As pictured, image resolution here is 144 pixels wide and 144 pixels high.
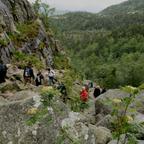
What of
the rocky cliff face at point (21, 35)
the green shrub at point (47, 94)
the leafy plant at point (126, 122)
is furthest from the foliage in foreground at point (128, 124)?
the rocky cliff face at point (21, 35)

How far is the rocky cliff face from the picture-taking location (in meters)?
49.8

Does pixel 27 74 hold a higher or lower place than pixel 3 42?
higher

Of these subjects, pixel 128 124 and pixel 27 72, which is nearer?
pixel 128 124

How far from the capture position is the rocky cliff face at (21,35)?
4977cm

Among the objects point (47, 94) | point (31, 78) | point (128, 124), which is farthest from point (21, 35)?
point (128, 124)

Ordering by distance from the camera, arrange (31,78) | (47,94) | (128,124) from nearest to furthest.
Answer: (47,94)
(128,124)
(31,78)

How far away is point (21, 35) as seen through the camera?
185 ft

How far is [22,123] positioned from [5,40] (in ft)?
126

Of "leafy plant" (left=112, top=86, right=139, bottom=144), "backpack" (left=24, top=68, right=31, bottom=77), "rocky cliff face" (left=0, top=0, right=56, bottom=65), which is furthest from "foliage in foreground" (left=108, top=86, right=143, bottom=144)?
"rocky cliff face" (left=0, top=0, right=56, bottom=65)

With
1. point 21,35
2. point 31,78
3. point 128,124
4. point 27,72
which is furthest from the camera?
point 21,35

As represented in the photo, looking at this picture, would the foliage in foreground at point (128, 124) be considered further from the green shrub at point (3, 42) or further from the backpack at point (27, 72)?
the green shrub at point (3, 42)

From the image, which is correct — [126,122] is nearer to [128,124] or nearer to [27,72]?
[128,124]

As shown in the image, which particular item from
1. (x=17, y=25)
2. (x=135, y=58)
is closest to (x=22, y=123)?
(x=17, y=25)

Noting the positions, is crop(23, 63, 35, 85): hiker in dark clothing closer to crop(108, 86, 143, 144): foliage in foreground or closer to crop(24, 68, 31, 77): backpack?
crop(24, 68, 31, 77): backpack
